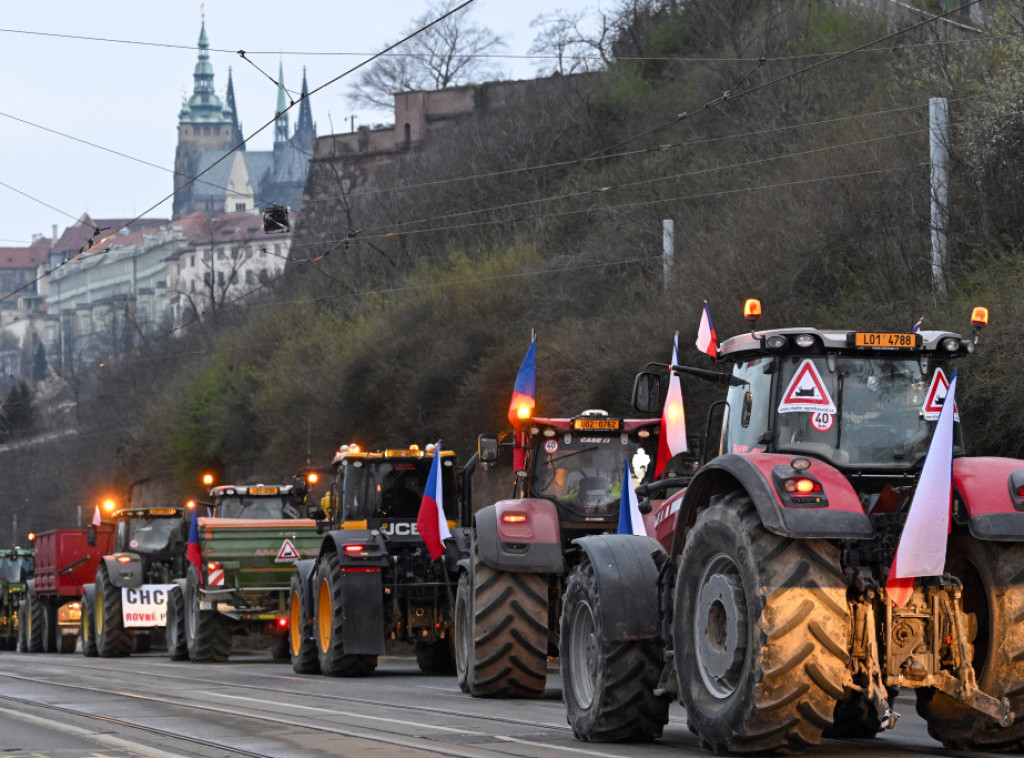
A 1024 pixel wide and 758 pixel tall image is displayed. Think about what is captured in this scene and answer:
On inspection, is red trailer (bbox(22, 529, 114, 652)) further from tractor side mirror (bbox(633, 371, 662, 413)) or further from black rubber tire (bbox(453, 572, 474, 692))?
tractor side mirror (bbox(633, 371, 662, 413))

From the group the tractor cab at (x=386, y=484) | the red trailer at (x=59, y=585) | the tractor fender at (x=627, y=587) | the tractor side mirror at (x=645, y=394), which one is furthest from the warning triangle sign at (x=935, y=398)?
the red trailer at (x=59, y=585)

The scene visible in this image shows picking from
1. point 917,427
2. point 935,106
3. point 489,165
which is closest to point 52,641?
point 935,106

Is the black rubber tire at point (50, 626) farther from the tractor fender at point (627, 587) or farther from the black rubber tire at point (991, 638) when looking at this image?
the black rubber tire at point (991, 638)

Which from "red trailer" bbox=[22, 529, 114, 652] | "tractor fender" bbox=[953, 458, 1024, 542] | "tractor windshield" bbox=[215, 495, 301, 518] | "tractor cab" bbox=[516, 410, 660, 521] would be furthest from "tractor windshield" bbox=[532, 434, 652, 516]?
A: "red trailer" bbox=[22, 529, 114, 652]

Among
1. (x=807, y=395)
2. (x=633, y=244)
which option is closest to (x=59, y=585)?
(x=633, y=244)

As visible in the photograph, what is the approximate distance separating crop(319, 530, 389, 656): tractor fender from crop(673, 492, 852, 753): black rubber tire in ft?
33.5

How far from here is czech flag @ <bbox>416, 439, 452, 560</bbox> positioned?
18609 mm

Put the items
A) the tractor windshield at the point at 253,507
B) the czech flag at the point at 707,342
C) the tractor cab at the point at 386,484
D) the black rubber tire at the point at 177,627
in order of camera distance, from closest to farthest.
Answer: the czech flag at the point at 707,342, the tractor cab at the point at 386,484, the black rubber tire at the point at 177,627, the tractor windshield at the point at 253,507

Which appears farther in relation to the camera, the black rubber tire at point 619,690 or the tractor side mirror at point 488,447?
the tractor side mirror at point 488,447

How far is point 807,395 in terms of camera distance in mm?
9773

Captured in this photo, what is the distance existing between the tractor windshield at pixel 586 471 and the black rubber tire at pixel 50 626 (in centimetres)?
1949

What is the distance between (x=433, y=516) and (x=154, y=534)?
11.7m

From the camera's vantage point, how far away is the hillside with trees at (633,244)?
2841 centimetres

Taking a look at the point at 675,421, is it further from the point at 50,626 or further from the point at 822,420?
the point at 50,626
